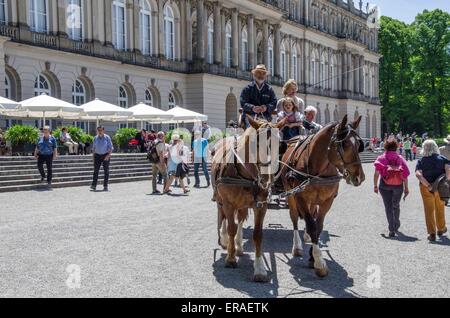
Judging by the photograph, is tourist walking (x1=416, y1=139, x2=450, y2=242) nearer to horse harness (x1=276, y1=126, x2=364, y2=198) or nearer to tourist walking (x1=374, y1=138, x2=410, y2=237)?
tourist walking (x1=374, y1=138, x2=410, y2=237)

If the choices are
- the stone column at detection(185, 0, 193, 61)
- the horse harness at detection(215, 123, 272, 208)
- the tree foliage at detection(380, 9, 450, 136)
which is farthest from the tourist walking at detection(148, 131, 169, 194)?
the tree foliage at detection(380, 9, 450, 136)

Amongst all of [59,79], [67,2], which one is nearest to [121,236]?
[59,79]

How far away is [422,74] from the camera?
7062 centimetres

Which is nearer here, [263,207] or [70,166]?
[263,207]

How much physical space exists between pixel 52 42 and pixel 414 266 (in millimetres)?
29071

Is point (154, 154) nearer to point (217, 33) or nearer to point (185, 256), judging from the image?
point (185, 256)

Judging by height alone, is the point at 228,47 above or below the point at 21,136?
above

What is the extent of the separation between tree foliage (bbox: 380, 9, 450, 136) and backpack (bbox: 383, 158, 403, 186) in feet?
208

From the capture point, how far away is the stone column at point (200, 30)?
44.7m

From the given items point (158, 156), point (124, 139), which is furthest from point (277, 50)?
point (158, 156)

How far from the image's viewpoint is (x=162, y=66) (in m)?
42.4

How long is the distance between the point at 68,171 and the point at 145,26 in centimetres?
2182

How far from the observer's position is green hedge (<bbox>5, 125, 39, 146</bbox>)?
2256 centimetres

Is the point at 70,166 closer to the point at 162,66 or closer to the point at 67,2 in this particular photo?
the point at 67,2
